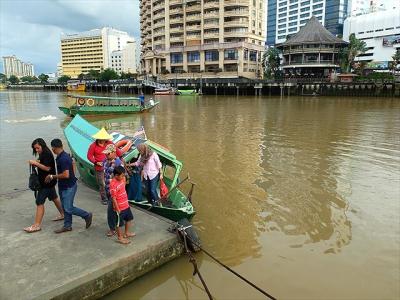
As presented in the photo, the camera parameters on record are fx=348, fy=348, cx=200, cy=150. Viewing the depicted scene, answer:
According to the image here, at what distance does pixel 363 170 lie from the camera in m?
12.3

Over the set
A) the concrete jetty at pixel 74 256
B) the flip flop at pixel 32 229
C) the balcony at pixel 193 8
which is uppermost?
the balcony at pixel 193 8

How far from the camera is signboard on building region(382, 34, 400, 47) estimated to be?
9281cm

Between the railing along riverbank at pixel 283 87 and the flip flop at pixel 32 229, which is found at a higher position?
the railing along riverbank at pixel 283 87

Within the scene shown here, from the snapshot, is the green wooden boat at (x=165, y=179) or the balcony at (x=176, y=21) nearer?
the green wooden boat at (x=165, y=179)

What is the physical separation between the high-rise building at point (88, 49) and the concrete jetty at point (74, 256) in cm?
17243

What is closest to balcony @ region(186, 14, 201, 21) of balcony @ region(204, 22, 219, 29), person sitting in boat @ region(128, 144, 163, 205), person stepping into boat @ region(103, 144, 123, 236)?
balcony @ region(204, 22, 219, 29)

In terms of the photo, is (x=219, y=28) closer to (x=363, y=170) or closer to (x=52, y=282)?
(x=363, y=170)

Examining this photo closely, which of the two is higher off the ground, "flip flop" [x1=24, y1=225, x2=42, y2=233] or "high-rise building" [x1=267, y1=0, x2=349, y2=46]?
"high-rise building" [x1=267, y1=0, x2=349, y2=46]

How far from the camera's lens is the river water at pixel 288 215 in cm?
577

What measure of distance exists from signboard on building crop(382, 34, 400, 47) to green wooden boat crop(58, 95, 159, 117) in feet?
284

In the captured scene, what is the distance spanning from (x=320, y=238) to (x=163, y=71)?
276 ft

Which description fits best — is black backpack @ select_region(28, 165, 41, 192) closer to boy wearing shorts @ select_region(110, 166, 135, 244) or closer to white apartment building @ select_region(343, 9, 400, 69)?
boy wearing shorts @ select_region(110, 166, 135, 244)

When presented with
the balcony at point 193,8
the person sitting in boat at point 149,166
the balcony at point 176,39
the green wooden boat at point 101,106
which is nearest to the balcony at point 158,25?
the balcony at point 176,39

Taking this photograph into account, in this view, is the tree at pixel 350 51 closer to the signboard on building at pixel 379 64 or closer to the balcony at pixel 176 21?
the signboard on building at pixel 379 64
